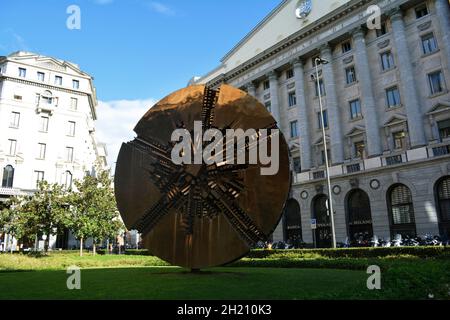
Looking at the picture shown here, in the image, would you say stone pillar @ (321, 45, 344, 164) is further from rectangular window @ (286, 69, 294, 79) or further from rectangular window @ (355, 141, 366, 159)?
rectangular window @ (286, 69, 294, 79)

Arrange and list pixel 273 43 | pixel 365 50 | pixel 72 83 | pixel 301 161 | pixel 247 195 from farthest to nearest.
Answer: pixel 72 83
pixel 273 43
pixel 301 161
pixel 365 50
pixel 247 195

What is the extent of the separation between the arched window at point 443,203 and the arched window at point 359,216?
241 inches

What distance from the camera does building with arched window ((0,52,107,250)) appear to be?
5109cm

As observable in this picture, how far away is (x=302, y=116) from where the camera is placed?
42406 millimetres

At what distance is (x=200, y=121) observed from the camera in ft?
41.9

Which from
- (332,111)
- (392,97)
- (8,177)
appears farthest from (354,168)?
(8,177)

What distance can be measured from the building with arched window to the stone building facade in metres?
28.6

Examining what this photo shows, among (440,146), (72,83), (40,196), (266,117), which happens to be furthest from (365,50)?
(72,83)

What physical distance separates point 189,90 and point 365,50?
1193 inches

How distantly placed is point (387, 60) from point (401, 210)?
15.1 meters

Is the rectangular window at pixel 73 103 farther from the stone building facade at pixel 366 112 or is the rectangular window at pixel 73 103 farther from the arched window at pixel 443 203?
the arched window at pixel 443 203

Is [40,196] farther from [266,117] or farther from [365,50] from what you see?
[365,50]

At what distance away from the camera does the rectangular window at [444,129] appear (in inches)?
1214

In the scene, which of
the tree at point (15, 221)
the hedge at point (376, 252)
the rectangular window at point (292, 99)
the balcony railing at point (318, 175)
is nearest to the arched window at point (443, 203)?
the balcony railing at point (318, 175)
